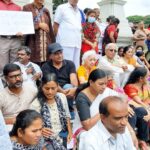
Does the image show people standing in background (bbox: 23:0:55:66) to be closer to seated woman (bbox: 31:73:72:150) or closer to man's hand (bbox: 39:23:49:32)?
man's hand (bbox: 39:23:49:32)

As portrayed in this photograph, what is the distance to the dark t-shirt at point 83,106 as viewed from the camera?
4.01 m

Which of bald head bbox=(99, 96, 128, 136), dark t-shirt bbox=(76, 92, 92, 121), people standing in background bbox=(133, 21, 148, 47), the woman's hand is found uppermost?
people standing in background bbox=(133, 21, 148, 47)

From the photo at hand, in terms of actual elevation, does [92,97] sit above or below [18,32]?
below

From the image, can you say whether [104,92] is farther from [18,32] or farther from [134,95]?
[18,32]

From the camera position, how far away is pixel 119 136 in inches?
112

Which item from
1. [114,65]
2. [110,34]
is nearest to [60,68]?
[114,65]

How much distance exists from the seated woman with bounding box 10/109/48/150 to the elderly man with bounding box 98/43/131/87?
3396 millimetres

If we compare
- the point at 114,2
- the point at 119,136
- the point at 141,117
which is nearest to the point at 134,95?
the point at 141,117

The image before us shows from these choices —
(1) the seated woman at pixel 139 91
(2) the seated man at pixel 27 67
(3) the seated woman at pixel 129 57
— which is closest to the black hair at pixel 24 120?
(2) the seated man at pixel 27 67

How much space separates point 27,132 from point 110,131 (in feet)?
2.55

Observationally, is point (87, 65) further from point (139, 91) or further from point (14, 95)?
point (14, 95)

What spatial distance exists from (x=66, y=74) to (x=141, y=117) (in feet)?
4.07

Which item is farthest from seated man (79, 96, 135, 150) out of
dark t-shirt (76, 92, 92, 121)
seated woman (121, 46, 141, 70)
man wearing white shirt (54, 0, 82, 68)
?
seated woman (121, 46, 141, 70)

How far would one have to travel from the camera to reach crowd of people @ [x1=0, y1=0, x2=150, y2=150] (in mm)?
2889
